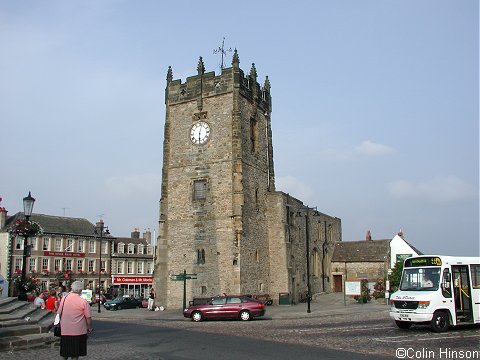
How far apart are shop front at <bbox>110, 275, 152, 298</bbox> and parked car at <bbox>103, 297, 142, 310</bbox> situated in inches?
944

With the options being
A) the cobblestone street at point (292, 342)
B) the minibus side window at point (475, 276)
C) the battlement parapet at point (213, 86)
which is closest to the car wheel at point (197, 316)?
the cobblestone street at point (292, 342)

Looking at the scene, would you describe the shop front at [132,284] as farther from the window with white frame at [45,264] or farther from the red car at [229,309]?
the red car at [229,309]

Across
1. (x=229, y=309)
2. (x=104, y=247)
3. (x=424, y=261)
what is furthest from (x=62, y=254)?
(x=424, y=261)

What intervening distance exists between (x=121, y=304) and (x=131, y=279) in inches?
1141

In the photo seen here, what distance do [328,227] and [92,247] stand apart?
32107 mm

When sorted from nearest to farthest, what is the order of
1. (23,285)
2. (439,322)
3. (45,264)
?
1. (439,322)
2. (23,285)
3. (45,264)

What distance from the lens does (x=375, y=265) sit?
153 feet

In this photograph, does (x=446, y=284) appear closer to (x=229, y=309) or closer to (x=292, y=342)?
(x=292, y=342)

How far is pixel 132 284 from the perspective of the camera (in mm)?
71188

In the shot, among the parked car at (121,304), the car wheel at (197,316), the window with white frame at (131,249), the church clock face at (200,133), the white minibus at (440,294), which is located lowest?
the parked car at (121,304)

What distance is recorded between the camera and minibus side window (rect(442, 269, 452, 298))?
1791 cm

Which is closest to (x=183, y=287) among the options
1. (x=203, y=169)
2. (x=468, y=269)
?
(x=203, y=169)

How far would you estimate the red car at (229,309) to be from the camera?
25703mm

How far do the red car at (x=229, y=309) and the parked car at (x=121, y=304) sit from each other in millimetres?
18227
